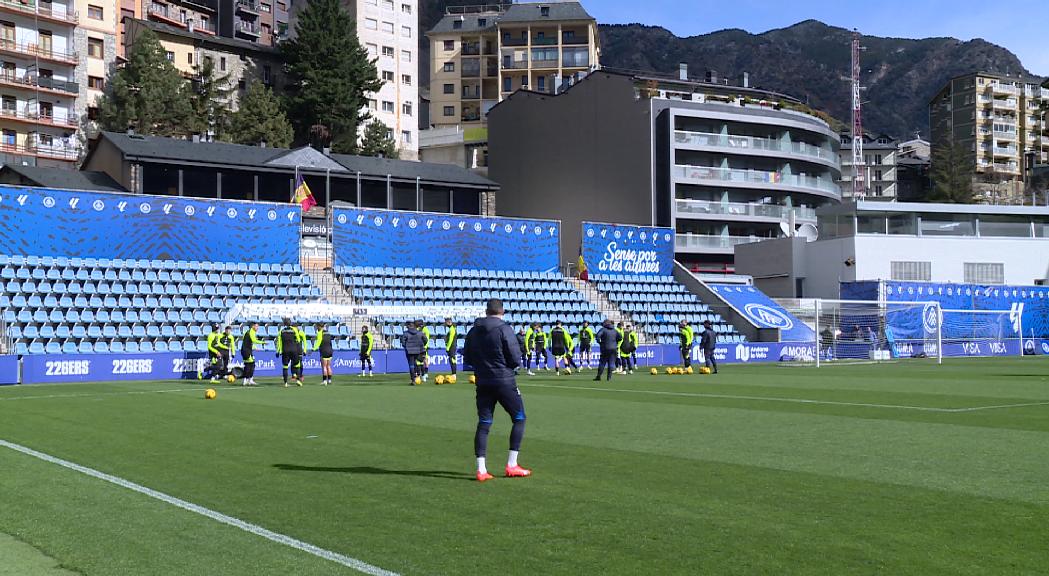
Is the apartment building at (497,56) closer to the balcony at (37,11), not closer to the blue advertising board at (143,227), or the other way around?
the balcony at (37,11)

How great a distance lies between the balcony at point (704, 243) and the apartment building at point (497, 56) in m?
33.5

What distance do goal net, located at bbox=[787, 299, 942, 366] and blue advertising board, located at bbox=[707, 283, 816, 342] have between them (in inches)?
55.4

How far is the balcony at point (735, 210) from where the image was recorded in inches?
3039

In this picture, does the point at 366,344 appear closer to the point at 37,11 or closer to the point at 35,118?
the point at 35,118

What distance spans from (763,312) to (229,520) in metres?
42.9

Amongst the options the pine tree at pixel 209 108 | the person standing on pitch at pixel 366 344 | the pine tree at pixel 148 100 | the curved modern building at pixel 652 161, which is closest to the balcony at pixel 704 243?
the curved modern building at pixel 652 161

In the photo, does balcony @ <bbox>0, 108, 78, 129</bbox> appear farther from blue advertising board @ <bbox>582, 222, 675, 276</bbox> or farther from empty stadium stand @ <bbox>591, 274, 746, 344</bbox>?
empty stadium stand @ <bbox>591, 274, 746, 344</bbox>

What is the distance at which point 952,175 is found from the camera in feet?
372

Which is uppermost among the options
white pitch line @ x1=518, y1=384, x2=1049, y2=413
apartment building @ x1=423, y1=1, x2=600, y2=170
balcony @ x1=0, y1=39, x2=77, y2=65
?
apartment building @ x1=423, y1=1, x2=600, y2=170

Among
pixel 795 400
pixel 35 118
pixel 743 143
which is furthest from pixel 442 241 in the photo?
pixel 35 118

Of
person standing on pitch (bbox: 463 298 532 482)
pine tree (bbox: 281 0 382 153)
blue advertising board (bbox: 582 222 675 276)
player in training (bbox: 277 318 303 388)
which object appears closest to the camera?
person standing on pitch (bbox: 463 298 532 482)

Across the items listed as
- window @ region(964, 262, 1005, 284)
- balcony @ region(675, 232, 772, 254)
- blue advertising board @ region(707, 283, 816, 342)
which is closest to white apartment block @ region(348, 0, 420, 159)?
balcony @ region(675, 232, 772, 254)

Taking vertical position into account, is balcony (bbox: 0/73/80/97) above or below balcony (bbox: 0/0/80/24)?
below

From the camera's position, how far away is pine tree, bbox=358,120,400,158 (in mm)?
85312
